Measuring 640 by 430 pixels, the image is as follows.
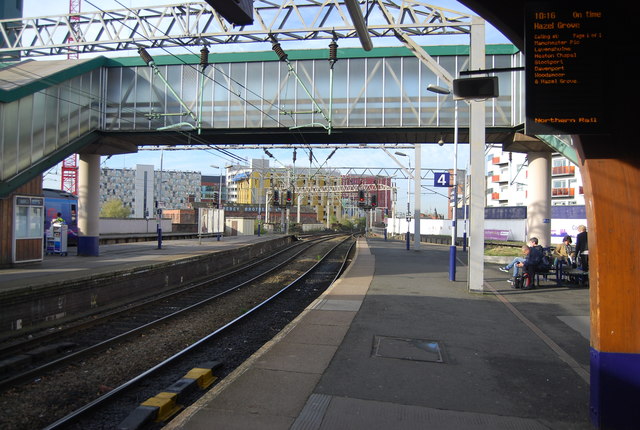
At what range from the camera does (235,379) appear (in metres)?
5.14

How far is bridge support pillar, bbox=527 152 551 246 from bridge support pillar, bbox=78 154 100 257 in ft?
57.6

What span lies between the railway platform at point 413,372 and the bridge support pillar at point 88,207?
1267 cm

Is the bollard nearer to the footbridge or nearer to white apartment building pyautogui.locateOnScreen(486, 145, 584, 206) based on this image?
the footbridge

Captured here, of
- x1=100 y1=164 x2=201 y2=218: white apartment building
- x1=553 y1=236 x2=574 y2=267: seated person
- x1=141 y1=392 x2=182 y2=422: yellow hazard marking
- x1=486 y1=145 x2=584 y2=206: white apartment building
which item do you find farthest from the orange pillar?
x1=100 y1=164 x2=201 y2=218: white apartment building

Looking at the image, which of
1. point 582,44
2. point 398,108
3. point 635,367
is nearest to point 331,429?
point 635,367

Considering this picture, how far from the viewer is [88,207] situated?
750 inches

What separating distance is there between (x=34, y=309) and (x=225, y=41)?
26.3ft

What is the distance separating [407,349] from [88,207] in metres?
16.9

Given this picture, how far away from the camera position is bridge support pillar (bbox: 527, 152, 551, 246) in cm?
1752

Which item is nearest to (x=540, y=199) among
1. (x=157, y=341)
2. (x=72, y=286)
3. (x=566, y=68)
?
(x=566, y=68)

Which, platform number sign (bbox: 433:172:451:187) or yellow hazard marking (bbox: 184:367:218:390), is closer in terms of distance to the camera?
yellow hazard marking (bbox: 184:367:218:390)

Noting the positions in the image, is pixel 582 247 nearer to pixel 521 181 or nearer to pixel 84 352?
pixel 84 352

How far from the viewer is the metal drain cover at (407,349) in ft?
20.3

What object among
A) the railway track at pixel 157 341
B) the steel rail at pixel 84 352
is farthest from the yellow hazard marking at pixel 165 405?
the steel rail at pixel 84 352
